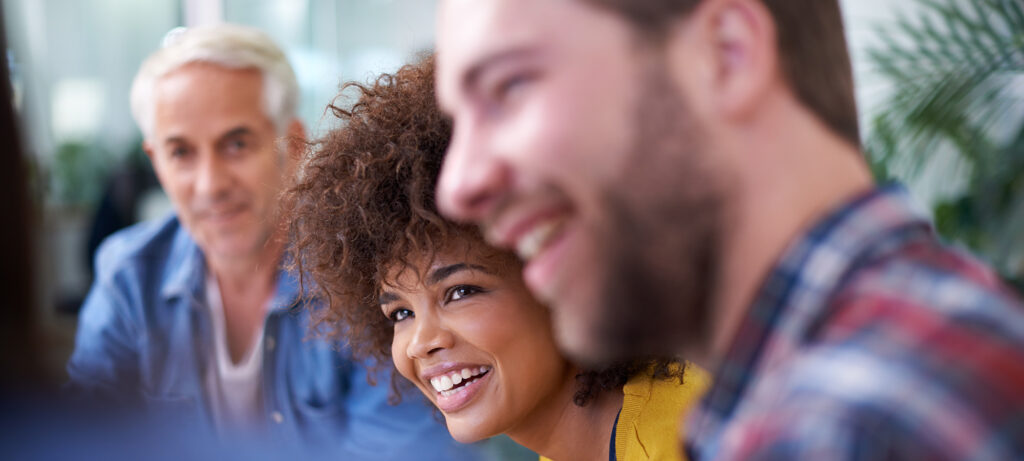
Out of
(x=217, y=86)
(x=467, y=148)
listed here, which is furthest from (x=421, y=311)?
(x=217, y=86)

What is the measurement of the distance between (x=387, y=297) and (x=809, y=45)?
2.74ft

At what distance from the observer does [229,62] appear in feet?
7.43

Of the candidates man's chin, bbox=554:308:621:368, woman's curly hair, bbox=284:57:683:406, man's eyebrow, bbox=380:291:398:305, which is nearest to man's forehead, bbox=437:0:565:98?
man's chin, bbox=554:308:621:368

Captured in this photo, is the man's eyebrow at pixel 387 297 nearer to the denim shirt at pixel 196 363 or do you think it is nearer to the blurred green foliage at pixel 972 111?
the denim shirt at pixel 196 363

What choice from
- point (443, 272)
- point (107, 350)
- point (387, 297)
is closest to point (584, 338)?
point (443, 272)

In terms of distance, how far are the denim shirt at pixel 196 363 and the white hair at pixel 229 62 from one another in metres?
0.42

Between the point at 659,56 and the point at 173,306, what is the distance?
2.15 meters

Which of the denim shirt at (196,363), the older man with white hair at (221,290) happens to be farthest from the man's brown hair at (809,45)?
the older man with white hair at (221,290)

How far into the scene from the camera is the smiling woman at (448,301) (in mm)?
1269

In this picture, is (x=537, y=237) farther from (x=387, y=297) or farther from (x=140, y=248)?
(x=140, y=248)

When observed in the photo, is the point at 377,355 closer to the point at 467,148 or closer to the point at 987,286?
the point at 467,148

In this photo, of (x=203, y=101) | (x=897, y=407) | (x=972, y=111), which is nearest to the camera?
(x=897, y=407)

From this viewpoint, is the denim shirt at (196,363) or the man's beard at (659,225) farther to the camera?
the denim shirt at (196,363)

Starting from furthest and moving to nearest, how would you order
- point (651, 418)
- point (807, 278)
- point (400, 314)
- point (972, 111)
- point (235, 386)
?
point (235, 386) → point (972, 111) → point (400, 314) → point (651, 418) → point (807, 278)
